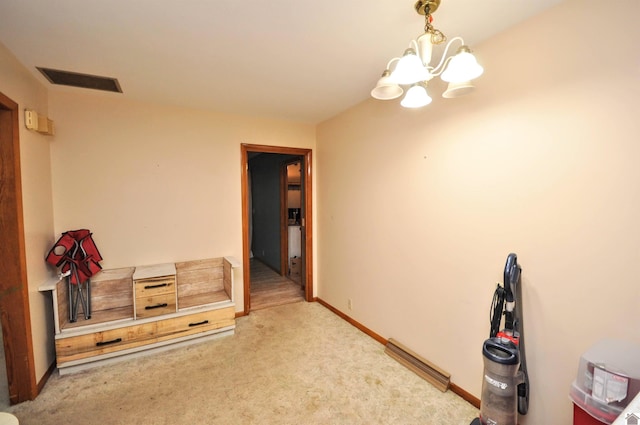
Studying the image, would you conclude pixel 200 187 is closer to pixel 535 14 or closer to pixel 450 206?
pixel 450 206

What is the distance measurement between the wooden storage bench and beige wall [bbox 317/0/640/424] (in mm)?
1913

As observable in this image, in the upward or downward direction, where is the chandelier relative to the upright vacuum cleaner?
upward

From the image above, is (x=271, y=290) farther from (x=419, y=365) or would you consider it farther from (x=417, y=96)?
(x=417, y=96)

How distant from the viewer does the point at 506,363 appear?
148 centimetres

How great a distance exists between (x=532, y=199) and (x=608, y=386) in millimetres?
952

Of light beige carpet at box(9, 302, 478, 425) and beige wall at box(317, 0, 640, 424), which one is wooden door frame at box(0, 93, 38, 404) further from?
beige wall at box(317, 0, 640, 424)

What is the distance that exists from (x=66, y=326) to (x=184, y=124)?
225 cm

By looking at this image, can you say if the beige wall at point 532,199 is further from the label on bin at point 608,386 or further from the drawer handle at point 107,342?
the drawer handle at point 107,342

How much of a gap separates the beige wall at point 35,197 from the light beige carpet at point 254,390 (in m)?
0.42

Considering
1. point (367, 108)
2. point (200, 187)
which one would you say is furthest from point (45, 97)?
point (367, 108)

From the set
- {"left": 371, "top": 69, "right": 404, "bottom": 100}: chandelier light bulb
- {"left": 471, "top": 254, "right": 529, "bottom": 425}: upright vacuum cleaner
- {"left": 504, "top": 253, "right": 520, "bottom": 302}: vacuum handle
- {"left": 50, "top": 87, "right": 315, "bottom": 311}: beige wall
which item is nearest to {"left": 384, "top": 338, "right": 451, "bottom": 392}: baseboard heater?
{"left": 471, "top": 254, "right": 529, "bottom": 425}: upright vacuum cleaner

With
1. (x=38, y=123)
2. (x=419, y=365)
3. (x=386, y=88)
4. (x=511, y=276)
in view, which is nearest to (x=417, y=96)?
(x=386, y=88)

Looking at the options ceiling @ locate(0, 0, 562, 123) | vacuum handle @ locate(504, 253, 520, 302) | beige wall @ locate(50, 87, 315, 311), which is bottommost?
vacuum handle @ locate(504, 253, 520, 302)

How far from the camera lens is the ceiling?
149cm
